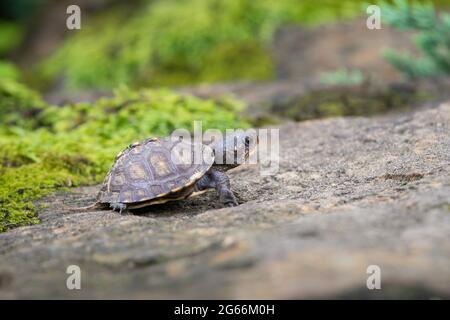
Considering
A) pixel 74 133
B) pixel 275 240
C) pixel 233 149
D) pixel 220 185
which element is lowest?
pixel 275 240

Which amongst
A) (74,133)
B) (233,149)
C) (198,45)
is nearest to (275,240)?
(233,149)

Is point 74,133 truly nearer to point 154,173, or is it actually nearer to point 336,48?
point 154,173

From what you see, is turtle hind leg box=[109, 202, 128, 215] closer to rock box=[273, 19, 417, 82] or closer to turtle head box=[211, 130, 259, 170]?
turtle head box=[211, 130, 259, 170]

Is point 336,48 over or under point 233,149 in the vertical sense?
over

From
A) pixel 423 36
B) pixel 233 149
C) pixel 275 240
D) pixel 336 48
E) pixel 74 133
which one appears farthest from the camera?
pixel 336 48

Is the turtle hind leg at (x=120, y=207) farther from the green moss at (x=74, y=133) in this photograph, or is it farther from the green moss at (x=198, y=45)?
the green moss at (x=198, y=45)

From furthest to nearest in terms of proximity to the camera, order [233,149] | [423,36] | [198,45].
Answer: [198,45], [423,36], [233,149]

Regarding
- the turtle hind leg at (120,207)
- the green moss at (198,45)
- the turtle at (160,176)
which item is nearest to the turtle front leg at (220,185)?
the turtle at (160,176)

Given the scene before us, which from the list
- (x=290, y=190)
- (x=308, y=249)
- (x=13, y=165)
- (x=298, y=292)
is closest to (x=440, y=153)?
(x=290, y=190)
